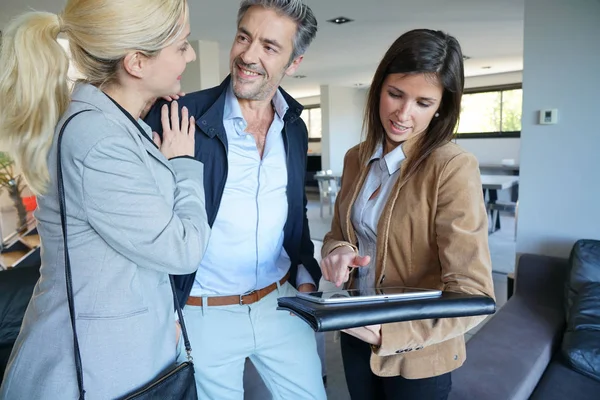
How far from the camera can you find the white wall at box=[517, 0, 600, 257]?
2717 millimetres

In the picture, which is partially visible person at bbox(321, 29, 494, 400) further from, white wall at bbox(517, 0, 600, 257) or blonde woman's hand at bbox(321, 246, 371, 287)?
white wall at bbox(517, 0, 600, 257)

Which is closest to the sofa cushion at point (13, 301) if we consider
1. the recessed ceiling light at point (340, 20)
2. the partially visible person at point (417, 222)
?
the partially visible person at point (417, 222)

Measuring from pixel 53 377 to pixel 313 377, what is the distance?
86 cm

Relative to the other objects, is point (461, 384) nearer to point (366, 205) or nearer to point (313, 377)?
point (313, 377)

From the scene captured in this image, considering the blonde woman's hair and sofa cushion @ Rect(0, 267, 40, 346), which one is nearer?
the blonde woman's hair

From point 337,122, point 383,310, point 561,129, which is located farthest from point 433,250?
point 337,122

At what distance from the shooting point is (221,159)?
4.24 feet

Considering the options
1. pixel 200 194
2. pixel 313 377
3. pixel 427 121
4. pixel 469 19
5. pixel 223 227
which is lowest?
pixel 313 377

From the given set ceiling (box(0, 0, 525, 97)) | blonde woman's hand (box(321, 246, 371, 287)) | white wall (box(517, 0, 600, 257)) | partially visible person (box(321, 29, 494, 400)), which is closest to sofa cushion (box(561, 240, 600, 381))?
white wall (box(517, 0, 600, 257))

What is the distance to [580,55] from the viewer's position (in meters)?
2.72

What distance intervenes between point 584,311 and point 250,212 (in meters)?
1.96

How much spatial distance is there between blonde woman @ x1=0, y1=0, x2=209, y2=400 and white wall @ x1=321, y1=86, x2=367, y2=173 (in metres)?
9.53

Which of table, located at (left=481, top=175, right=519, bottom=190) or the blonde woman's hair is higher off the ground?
the blonde woman's hair

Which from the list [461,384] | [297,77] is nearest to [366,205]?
[461,384]
